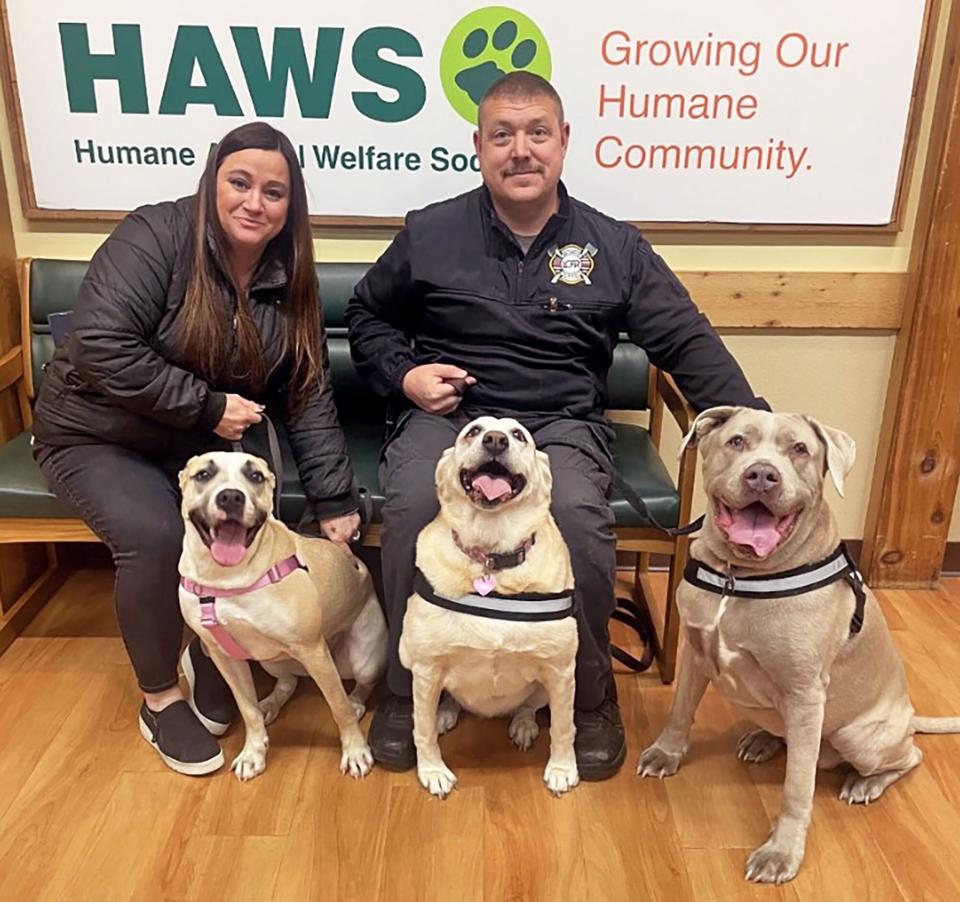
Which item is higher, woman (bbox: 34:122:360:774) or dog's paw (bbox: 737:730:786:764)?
woman (bbox: 34:122:360:774)

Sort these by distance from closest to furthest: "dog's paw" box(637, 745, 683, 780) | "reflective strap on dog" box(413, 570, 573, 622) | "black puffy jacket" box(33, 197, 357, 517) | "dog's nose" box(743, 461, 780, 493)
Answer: "dog's nose" box(743, 461, 780, 493), "reflective strap on dog" box(413, 570, 573, 622), "black puffy jacket" box(33, 197, 357, 517), "dog's paw" box(637, 745, 683, 780)

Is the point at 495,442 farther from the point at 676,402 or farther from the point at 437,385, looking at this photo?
the point at 676,402

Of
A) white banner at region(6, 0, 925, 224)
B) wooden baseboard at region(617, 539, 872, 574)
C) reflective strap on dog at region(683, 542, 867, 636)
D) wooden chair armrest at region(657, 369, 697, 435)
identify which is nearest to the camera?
reflective strap on dog at region(683, 542, 867, 636)

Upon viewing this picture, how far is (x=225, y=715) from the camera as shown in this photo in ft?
7.61

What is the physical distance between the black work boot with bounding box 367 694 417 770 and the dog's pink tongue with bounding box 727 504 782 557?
0.93 metres

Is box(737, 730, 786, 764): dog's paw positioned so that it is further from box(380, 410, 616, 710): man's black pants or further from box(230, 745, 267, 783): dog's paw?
box(230, 745, 267, 783): dog's paw

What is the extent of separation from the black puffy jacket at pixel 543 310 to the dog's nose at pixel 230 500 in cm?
64

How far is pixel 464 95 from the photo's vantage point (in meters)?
2.64

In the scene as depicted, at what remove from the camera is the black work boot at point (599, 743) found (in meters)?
2.16

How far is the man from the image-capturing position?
2197 millimetres

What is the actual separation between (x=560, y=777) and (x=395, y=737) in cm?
41

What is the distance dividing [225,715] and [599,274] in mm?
1499

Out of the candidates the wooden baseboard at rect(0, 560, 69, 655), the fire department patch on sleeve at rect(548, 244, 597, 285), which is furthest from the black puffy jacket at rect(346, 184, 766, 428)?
the wooden baseboard at rect(0, 560, 69, 655)

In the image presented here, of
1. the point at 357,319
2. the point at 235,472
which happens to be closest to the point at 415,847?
the point at 235,472
